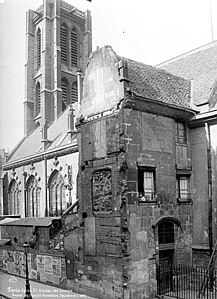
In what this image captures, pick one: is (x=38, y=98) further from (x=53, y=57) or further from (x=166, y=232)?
(x=166, y=232)

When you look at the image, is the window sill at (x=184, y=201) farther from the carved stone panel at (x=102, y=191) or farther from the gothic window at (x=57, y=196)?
the gothic window at (x=57, y=196)

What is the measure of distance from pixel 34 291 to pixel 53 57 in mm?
32622

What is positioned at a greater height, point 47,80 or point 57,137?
point 47,80

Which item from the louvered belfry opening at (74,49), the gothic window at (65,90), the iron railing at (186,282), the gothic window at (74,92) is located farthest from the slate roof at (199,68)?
the louvered belfry opening at (74,49)

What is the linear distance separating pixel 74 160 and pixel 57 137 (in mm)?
7116

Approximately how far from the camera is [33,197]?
124ft

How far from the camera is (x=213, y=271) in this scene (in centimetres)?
1711

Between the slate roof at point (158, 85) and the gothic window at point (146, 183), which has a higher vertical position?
the slate roof at point (158, 85)

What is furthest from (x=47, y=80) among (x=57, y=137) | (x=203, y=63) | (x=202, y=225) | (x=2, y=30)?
(x=2, y=30)

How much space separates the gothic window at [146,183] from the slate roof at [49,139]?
1353 centimetres

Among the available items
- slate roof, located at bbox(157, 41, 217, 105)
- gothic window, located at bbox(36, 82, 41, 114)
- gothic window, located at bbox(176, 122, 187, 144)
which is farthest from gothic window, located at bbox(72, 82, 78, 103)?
gothic window, located at bbox(176, 122, 187, 144)

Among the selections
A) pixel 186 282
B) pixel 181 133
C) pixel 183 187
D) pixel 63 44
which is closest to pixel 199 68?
pixel 181 133

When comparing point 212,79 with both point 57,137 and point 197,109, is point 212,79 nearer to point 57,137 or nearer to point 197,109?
point 197,109

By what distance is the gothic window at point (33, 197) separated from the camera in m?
37.0
